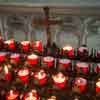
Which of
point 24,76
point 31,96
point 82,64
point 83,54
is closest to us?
point 31,96

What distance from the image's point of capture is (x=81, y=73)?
3.04 meters

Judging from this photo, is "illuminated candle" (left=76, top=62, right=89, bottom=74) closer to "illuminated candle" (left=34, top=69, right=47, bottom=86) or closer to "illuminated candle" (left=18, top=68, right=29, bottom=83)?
"illuminated candle" (left=34, top=69, right=47, bottom=86)

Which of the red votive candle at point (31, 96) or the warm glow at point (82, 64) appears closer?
the red votive candle at point (31, 96)

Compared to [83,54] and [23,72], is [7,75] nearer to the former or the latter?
[23,72]

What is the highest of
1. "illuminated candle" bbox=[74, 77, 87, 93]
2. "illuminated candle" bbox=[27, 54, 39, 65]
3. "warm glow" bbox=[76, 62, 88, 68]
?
"illuminated candle" bbox=[27, 54, 39, 65]

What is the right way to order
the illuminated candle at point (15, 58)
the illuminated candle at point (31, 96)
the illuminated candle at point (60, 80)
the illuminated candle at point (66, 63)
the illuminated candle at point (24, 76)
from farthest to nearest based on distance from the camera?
the illuminated candle at point (15, 58), the illuminated candle at point (66, 63), the illuminated candle at point (24, 76), the illuminated candle at point (60, 80), the illuminated candle at point (31, 96)

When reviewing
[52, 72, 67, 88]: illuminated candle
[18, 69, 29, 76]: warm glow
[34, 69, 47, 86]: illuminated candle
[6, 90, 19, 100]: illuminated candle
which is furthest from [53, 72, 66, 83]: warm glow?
[6, 90, 19, 100]: illuminated candle

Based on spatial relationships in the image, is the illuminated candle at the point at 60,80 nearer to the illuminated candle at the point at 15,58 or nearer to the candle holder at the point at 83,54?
the candle holder at the point at 83,54

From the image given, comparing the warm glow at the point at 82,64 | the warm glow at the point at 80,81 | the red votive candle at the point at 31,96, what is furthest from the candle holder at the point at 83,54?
the red votive candle at the point at 31,96

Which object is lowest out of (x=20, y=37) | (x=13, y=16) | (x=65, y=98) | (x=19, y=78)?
(x=65, y=98)

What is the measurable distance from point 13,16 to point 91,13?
125 cm

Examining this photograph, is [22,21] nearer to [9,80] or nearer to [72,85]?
[9,80]

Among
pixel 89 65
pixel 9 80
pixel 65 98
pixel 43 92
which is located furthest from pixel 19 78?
pixel 89 65

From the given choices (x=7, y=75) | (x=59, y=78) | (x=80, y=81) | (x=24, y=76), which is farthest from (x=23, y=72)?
(x=80, y=81)
